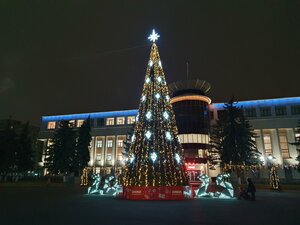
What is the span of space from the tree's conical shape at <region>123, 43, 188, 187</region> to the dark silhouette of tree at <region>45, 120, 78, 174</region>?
26524 mm

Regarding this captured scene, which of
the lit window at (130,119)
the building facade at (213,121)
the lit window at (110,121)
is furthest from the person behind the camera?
the lit window at (110,121)

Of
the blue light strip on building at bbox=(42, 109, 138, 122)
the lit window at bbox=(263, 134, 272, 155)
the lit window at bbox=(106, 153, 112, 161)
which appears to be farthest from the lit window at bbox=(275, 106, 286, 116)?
the lit window at bbox=(106, 153, 112, 161)

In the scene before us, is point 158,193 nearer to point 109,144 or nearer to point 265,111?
point 265,111

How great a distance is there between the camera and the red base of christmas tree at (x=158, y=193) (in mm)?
13188

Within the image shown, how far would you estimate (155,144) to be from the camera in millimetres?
14047

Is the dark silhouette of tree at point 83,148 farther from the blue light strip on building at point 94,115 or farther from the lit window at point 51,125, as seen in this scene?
the lit window at point 51,125

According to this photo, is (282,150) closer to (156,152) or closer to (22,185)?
(156,152)

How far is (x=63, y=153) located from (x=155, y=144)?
28.0 meters

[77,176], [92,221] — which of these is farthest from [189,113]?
[92,221]

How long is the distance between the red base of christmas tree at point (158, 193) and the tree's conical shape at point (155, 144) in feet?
0.76

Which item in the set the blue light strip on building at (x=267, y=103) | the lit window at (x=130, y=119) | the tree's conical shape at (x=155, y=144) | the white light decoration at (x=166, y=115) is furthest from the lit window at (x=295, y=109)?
the white light decoration at (x=166, y=115)

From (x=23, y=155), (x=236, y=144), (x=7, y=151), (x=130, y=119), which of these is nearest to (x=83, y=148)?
(x=23, y=155)

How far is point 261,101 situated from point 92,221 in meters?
51.8

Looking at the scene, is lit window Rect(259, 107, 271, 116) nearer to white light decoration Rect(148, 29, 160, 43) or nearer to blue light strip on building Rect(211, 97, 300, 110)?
blue light strip on building Rect(211, 97, 300, 110)
